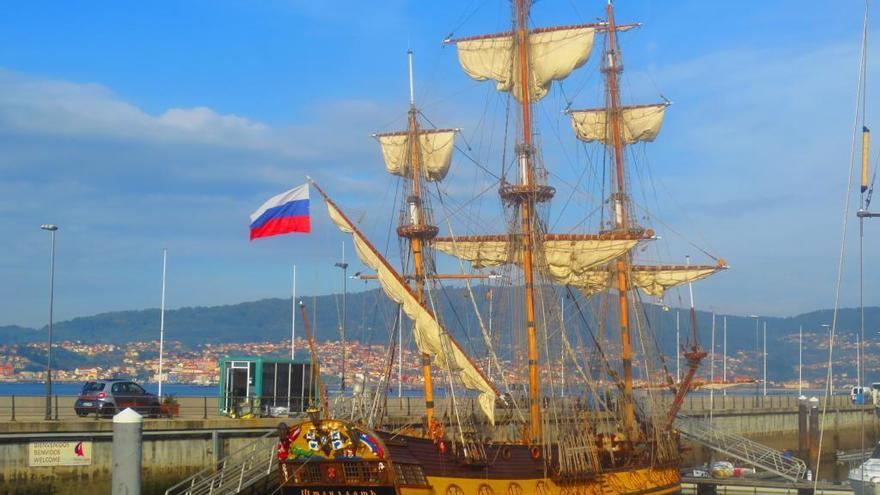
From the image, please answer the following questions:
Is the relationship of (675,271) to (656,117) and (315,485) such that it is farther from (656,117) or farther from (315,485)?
(315,485)

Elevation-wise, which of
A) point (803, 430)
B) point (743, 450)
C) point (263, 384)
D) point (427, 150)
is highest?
point (427, 150)

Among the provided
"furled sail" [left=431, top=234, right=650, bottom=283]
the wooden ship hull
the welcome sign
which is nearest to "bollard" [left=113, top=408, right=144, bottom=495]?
the wooden ship hull

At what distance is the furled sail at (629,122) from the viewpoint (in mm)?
64812

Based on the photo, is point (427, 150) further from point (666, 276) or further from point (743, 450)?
point (743, 450)

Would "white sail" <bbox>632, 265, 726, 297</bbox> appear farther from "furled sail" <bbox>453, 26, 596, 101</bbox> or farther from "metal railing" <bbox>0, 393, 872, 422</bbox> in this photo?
"furled sail" <bbox>453, 26, 596, 101</bbox>

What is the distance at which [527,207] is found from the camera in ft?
157

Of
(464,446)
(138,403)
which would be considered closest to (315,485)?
(464,446)

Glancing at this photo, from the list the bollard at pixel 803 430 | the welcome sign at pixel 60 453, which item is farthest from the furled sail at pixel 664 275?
the welcome sign at pixel 60 453

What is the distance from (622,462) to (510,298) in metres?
8.17

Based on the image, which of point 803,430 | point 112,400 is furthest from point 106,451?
point 803,430

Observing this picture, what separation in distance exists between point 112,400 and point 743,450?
3722cm

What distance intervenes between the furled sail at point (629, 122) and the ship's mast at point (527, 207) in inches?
622

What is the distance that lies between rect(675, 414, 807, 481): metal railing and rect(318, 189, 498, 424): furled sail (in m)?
19.7

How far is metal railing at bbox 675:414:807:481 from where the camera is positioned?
58.4 m
